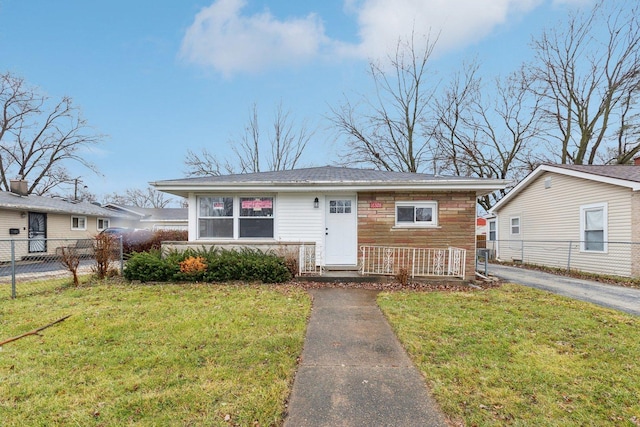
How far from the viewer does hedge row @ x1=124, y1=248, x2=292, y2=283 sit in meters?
7.27

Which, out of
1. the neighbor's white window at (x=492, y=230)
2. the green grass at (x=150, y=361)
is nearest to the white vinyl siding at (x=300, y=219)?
the green grass at (x=150, y=361)

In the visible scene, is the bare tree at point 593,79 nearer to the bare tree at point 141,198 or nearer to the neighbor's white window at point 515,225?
the neighbor's white window at point 515,225

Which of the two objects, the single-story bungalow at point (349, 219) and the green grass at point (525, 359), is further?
the single-story bungalow at point (349, 219)

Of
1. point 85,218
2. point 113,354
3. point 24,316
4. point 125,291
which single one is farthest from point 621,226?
point 85,218

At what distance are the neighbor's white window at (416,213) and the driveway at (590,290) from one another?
10.1 feet

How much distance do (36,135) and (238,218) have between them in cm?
2702

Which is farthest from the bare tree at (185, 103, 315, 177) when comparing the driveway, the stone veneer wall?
the driveway

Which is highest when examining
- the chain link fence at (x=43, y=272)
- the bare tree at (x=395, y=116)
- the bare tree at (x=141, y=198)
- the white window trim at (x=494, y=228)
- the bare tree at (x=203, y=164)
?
the bare tree at (x=395, y=116)

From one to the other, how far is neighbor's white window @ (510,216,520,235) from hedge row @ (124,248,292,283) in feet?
41.1

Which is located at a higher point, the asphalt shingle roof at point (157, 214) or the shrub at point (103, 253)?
the asphalt shingle roof at point (157, 214)

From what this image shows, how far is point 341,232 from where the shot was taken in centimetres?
851

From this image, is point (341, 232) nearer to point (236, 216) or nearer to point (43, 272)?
point (236, 216)

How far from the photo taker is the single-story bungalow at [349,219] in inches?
314

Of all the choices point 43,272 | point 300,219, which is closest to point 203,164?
point 43,272
